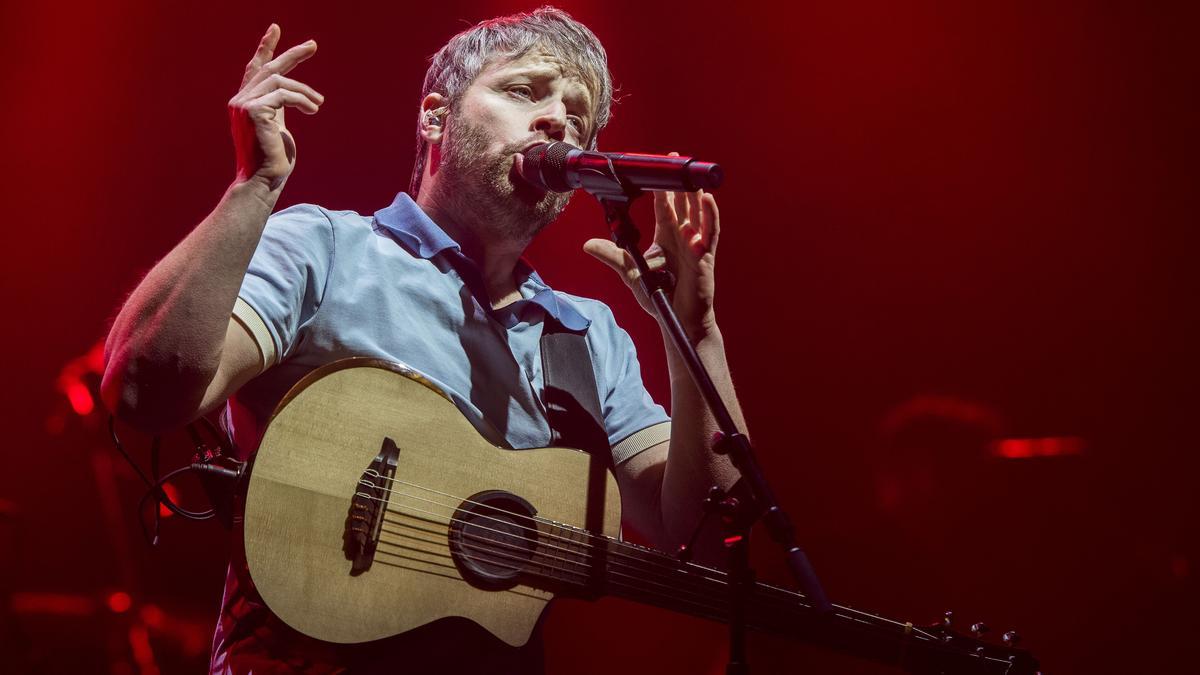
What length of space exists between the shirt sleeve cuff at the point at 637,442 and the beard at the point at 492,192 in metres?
0.64

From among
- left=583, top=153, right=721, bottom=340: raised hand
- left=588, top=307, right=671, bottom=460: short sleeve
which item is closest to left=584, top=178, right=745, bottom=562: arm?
left=583, top=153, right=721, bottom=340: raised hand

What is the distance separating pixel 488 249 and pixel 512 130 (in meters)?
0.33

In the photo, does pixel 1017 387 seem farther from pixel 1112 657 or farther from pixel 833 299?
pixel 1112 657

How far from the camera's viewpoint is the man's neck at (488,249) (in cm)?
231

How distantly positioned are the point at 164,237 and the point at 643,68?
206 centimetres

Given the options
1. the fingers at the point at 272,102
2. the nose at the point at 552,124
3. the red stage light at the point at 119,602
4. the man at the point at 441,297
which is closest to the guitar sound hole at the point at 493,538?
the man at the point at 441,297

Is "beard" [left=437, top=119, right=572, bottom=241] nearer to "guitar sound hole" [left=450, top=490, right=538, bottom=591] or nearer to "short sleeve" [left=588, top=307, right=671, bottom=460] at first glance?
"short sleeve" [left=588, top=307, right=671, bottom=460]


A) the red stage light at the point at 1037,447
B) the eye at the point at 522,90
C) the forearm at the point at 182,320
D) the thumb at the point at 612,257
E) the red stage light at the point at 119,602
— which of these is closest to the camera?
the forearm at the point at 182,320

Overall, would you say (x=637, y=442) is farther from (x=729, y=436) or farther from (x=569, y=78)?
(x=569, y=78)

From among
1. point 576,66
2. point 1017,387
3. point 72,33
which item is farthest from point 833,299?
point 72,33

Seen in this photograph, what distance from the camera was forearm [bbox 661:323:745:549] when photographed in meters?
2.12

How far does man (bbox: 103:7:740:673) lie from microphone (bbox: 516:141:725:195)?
0.26 meters

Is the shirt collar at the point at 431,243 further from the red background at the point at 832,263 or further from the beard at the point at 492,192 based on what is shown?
the red background at the point at 832,263

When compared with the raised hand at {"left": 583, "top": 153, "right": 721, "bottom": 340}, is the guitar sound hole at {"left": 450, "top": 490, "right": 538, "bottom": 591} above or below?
below
